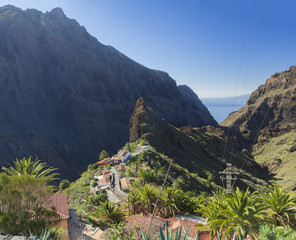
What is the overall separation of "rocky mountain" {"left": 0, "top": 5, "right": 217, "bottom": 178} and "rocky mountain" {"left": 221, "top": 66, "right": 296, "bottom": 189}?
2332 inches

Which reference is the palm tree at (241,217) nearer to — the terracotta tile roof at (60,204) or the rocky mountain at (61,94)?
the terracotta tile roof at (60,204)

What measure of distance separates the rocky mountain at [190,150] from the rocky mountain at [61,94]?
60183 mm

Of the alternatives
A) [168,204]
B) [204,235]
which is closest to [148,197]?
[168,204]

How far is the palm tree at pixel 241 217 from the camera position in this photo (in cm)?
982

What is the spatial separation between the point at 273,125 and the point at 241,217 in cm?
17008

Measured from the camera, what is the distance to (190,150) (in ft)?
237

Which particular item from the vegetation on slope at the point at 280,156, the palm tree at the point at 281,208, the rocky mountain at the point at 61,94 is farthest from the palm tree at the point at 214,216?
the rocky mountain at the point at 61,94

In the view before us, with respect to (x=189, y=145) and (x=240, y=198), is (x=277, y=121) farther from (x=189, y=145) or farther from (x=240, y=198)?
(x=240, y=198)

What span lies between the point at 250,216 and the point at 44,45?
181 m

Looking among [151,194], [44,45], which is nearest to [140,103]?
[151,194]

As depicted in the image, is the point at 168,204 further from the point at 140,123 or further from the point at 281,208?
the point at 140,123

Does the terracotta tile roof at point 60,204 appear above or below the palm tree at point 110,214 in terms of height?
above

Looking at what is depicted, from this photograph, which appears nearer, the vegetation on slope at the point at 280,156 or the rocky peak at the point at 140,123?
the rocky peak at the point at 140,123

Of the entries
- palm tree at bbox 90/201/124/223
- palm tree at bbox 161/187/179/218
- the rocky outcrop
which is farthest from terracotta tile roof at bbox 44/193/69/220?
the rocky outcrop
